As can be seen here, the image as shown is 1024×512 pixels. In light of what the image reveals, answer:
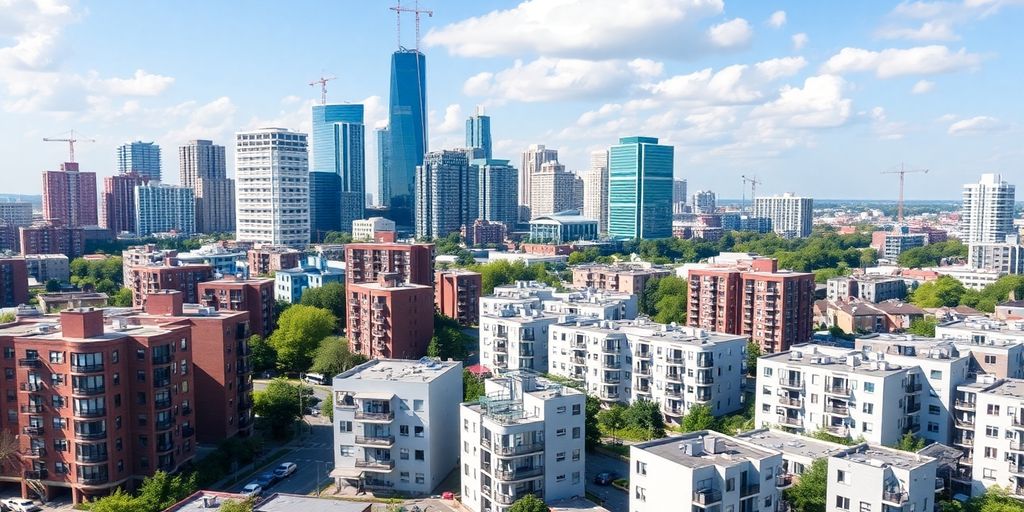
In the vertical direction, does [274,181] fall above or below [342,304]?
above

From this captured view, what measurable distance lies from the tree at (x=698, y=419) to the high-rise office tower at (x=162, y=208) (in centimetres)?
11925

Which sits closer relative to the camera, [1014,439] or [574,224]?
[1014,439]

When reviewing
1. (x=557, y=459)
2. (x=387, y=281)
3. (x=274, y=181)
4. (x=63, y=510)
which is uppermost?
(x=274, y=181)

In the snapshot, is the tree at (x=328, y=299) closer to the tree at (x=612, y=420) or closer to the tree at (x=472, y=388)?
the tree at (x=472, y=388)

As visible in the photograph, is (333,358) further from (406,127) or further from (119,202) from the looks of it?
(406,127)

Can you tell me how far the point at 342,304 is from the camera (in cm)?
5947

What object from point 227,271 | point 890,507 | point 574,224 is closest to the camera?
point 890,507

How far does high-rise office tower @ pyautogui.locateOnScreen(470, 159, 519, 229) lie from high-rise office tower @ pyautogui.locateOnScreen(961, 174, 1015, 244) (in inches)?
2976

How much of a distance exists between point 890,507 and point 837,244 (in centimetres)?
11179

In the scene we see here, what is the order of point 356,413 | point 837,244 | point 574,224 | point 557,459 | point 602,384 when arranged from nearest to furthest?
point 557,459
point 356,413
point 602,384
point 837,244
point 574,224

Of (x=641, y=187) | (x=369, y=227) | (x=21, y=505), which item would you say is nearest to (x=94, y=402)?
(x=21, y=505)

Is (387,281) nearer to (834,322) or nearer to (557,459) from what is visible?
(557,459)

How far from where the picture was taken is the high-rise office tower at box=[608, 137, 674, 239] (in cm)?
13112

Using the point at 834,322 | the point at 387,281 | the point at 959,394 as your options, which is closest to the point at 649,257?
the point at 834,322
